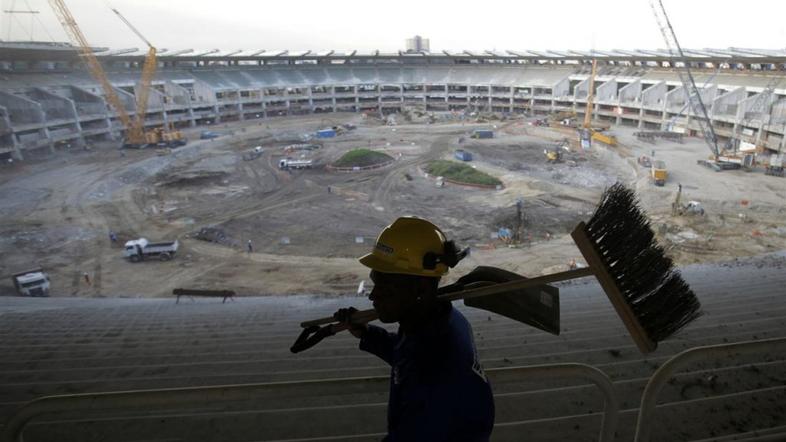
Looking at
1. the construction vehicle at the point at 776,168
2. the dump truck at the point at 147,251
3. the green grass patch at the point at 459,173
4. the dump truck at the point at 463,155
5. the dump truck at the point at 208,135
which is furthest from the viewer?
the dump truck at the point at 208,135

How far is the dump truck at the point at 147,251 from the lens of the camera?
15.4 m

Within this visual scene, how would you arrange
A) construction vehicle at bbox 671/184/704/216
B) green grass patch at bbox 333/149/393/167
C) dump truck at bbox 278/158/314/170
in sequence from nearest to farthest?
construction vehicle at bbox 671/184/704/216 < dump truck at bbox 278/158/314/170 < green grass patch at bbox 333/149/393/167

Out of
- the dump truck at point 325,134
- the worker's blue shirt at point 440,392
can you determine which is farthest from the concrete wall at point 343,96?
the worker's blue shirt at point 440,392

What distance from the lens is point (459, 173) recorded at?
81.4ft

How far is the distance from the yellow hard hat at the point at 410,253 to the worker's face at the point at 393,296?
0.03 m

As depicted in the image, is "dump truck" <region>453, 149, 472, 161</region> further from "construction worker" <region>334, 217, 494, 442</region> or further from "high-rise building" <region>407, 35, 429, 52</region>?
"high-rise building" <region>407, 35, 429, 52</region>

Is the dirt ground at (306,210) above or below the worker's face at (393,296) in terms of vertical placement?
below

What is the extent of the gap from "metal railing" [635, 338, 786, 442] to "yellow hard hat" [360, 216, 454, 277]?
3.10ft

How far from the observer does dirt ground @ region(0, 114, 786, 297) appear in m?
14.9

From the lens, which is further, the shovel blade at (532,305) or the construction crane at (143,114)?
the construction crane at (143,114)

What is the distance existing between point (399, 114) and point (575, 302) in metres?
44.1

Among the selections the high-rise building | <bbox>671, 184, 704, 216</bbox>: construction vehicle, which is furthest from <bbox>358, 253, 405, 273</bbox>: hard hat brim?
the high-rise building

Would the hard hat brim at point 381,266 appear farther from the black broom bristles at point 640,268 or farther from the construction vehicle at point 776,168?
the construction vehicle at point 776,168

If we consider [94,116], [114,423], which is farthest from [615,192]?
[94,116]
